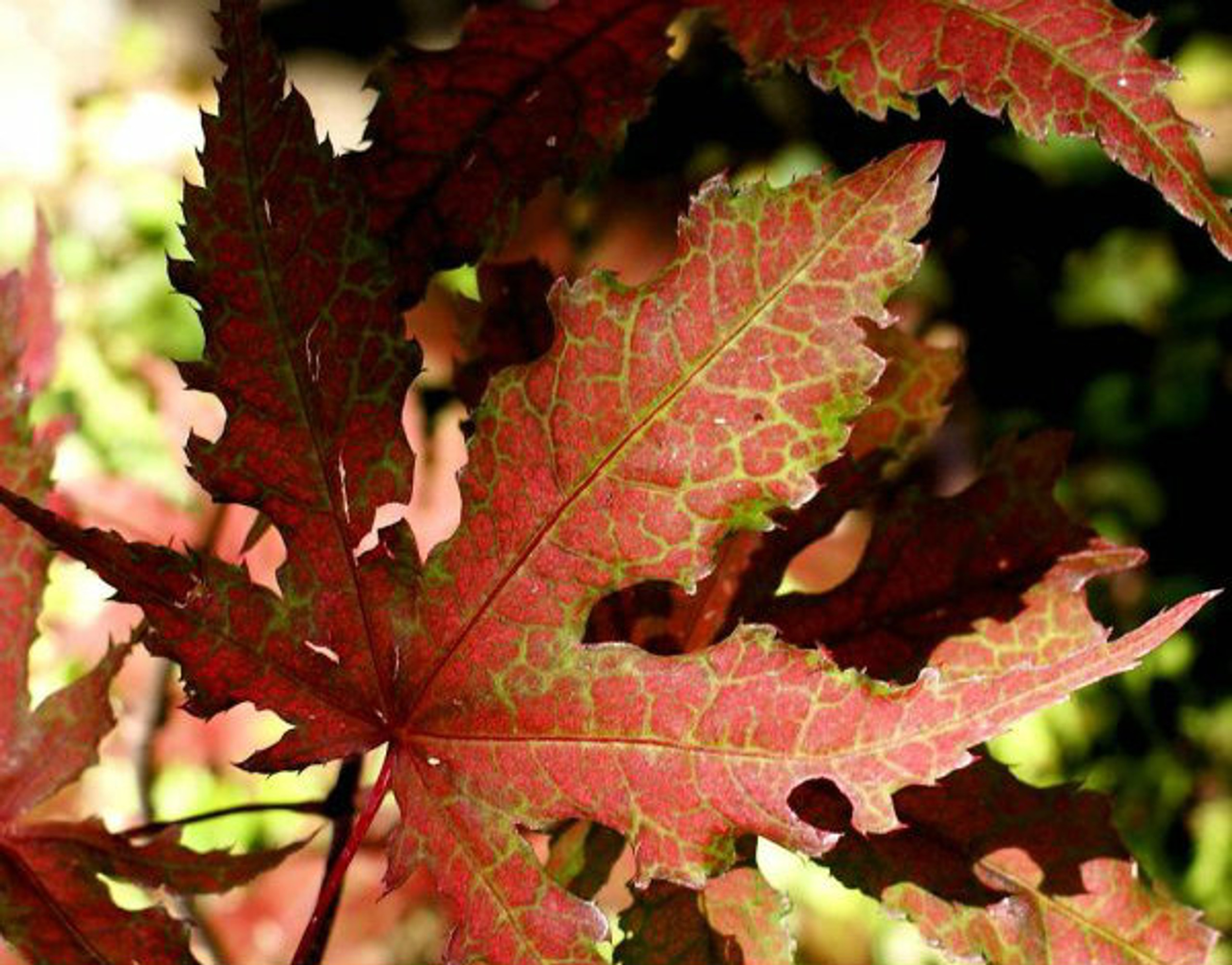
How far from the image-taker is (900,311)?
1.45 metres

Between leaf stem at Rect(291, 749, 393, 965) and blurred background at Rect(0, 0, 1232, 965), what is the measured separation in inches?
21.4

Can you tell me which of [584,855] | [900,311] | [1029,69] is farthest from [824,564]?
[1029,69]

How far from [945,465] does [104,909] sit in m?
1.28

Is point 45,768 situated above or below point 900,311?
below

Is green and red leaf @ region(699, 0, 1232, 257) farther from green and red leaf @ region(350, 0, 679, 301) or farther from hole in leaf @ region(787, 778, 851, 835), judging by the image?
hole in leaf @ region(787, 778, 851, 835)

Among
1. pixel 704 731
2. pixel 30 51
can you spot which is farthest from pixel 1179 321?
pixel 30 51

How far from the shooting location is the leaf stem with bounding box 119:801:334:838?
0.80 m

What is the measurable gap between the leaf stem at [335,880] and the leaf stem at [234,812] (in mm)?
127

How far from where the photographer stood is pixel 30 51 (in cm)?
274

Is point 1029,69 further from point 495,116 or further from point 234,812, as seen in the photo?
point 234,812

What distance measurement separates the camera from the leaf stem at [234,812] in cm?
80

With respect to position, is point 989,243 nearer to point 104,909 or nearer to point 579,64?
point 579,64

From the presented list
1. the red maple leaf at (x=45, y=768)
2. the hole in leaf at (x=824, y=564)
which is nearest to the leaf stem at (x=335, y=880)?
the red maple leaf at (x=45, y=768)

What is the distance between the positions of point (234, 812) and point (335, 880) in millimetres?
181
